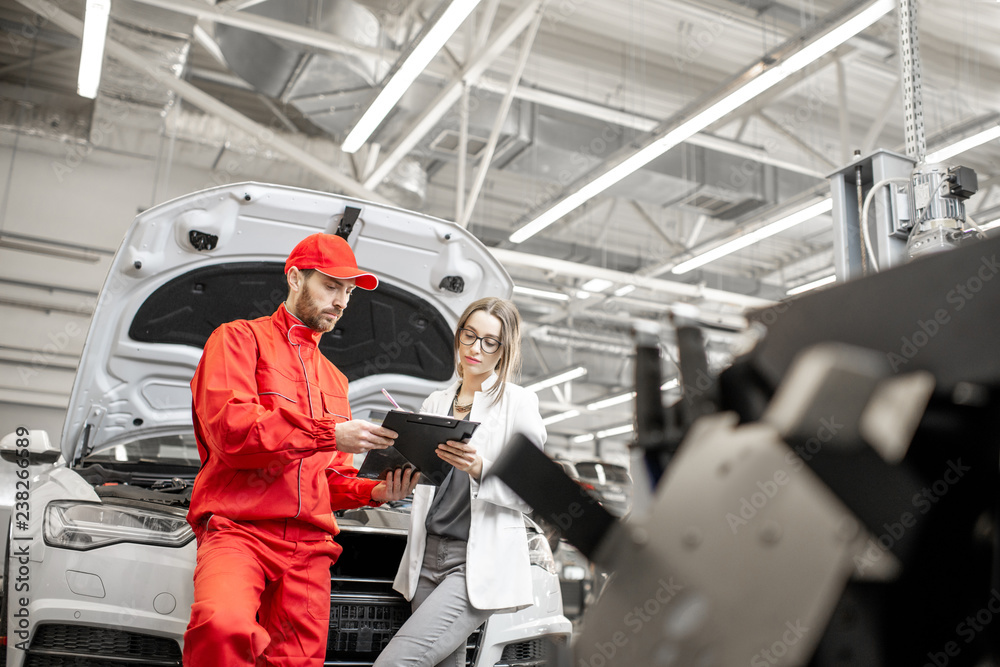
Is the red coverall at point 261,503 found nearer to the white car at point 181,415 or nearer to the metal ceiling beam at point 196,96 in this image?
the white car at point 181,415

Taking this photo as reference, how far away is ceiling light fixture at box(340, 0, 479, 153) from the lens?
4.25 meters

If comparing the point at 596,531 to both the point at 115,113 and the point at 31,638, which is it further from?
the point at 115,113

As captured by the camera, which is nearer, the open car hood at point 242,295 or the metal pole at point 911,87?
the metal pole at point 911,87

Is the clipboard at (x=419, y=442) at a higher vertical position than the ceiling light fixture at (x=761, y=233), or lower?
lower

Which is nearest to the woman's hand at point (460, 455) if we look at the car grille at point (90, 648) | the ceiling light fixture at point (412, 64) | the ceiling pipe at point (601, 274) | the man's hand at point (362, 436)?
the man's hand at point (362, 436)

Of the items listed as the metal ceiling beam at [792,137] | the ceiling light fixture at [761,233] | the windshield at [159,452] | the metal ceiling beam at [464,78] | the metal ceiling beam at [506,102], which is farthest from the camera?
the metal ceiling beam at [792,137]

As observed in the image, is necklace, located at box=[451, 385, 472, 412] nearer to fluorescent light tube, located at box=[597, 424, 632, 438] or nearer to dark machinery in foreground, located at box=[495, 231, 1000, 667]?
dark machinery in foreground, located at box=[495, 231, 1000, 667]

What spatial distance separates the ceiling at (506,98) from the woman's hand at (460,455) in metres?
3.90

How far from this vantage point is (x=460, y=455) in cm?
180

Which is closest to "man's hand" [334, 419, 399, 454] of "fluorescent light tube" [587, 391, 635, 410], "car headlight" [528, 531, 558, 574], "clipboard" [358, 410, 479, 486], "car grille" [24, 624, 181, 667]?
"clipboard" [358, 410, 479, 486]

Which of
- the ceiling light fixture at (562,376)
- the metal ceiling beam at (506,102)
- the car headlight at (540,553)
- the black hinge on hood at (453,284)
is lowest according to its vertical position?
the car headlight at (540,553)

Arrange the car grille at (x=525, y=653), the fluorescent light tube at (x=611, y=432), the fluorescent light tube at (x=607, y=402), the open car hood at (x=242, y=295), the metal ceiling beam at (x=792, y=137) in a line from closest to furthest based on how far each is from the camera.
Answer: the car grille at (x=525, y=653)
the open car hood at (x=242, y=295)
the metal ceiling beam at (x=792, y=137)
the fluorescent light tube at (x=607, y=402)
the fluorescent light tube at (x=611, y=432)

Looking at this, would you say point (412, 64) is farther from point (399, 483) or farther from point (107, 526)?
point (107, 526)

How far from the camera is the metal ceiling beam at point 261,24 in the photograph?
5187 millimetres
